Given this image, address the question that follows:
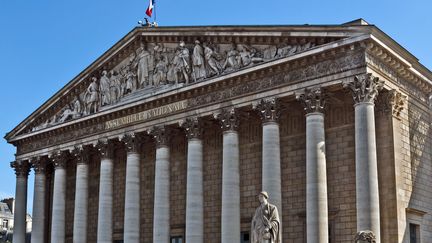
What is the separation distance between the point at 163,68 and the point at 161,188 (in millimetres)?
5887

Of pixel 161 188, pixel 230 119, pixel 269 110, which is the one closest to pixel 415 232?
pixel 269 110

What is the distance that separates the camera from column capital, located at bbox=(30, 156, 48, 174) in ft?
127

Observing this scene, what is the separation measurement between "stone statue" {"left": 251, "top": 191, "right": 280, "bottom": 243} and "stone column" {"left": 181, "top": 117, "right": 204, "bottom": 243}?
11.7 meters

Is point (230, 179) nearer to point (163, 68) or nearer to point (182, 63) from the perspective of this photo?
point (182, 63)

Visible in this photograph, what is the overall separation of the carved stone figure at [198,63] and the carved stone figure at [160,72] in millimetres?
2087

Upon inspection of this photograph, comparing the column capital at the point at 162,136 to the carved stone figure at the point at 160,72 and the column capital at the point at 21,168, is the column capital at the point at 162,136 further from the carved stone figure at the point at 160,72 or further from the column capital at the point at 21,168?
the column capital at the point at 21,168

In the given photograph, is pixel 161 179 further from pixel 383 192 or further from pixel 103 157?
pixel 383 192

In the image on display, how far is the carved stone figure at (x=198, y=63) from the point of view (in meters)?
30.3

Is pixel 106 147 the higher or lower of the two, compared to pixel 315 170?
higher

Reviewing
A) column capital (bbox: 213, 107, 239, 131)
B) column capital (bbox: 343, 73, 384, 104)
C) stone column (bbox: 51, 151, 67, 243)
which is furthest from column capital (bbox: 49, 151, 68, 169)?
column capital (bbox: 343, 73, 384, 104)

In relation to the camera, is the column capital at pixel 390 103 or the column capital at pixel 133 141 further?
the column capital at pixel 133 141

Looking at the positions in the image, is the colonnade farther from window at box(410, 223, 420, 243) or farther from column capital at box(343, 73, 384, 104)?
window at box(410, 223, 420, 243)

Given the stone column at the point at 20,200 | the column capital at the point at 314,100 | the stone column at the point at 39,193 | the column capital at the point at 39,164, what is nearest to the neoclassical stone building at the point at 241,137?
the column capital at the point at 314,100

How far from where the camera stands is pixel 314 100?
25.9 metres
